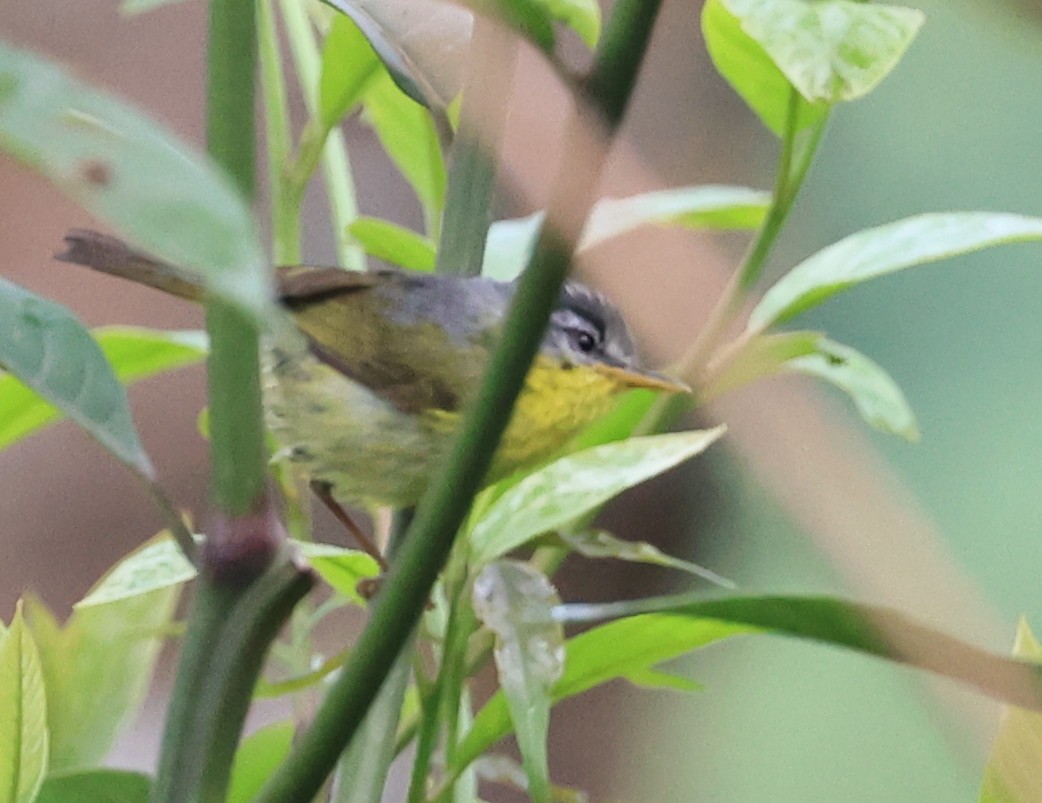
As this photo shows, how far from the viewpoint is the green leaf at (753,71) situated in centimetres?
49

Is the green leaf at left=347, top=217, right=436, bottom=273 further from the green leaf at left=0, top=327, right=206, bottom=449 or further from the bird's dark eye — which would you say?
the bird's dark eye

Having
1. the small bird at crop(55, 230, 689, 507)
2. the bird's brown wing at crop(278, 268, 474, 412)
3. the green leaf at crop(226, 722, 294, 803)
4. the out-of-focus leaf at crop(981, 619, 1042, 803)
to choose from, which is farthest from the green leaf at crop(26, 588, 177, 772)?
the out-of-focus leaf at crop(981, 619, 1042, 803)

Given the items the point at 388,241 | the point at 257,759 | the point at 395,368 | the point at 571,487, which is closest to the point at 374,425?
the point at 395,368

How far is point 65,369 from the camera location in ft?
1.13

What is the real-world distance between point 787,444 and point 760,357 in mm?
1049

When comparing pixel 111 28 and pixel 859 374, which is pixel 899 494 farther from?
pixel 111 28

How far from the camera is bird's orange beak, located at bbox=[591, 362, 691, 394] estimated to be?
0.56 metres

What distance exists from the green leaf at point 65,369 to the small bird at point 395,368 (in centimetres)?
34

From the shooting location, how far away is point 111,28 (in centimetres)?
170

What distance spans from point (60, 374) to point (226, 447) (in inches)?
2.4

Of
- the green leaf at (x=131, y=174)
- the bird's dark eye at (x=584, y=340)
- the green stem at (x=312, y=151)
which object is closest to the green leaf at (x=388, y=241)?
the green stem at (x=312, y=151)

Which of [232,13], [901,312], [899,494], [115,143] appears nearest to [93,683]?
[232,13]

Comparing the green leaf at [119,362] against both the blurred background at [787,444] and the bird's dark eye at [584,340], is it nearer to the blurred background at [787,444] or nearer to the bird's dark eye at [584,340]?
the bird's dark eye at [584,340]

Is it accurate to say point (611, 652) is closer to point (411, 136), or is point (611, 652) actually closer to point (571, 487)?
point (571, 487)
